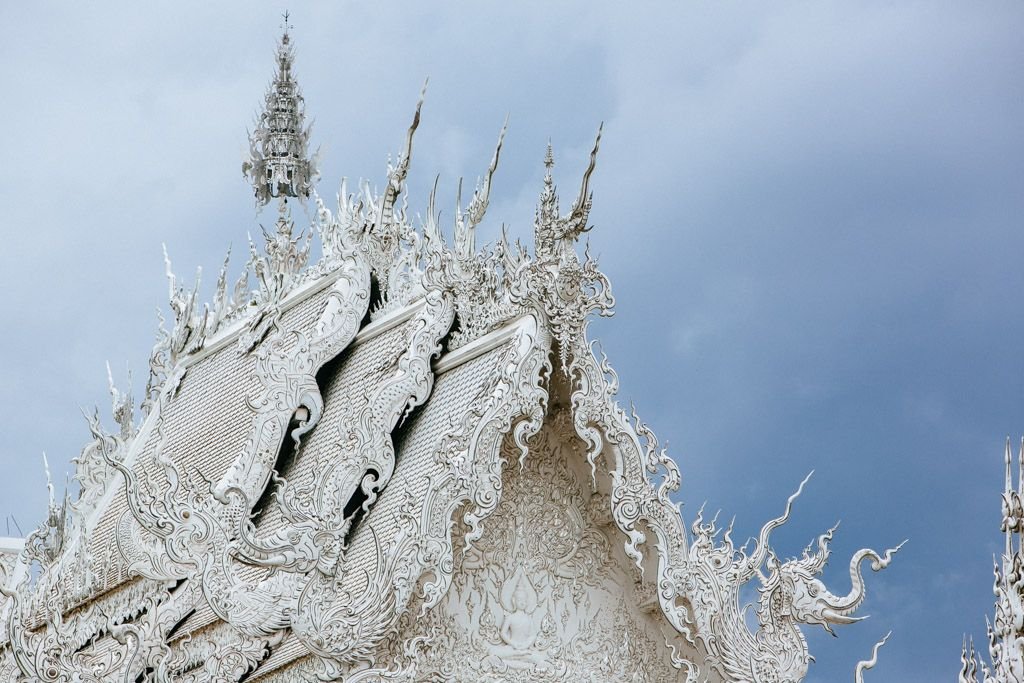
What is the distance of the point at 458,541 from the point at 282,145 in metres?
8.52

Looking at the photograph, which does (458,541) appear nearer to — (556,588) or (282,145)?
(556,588)

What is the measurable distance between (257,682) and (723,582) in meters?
2.30

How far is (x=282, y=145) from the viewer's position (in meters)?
17.5

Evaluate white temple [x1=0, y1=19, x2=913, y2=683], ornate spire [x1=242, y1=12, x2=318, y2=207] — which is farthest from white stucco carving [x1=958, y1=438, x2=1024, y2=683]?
ornate spire [x1=242, y1=12, x2=318, y2=207]

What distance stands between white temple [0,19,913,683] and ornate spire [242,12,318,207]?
566 centimetres

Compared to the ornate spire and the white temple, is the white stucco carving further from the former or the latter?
the ornate spire

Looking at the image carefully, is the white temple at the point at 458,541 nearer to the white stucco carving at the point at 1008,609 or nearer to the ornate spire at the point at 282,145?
the white stucco carving at the point at 1008,609

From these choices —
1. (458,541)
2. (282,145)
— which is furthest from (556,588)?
(282,145)

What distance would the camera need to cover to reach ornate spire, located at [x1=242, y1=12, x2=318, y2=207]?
17375 millimetres

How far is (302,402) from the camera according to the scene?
1188 cm

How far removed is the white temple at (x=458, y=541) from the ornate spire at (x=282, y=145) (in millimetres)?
5664

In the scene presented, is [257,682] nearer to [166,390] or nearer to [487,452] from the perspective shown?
[487,452]

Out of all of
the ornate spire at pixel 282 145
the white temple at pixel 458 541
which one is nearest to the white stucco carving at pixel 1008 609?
the white temple at pixel 458 541

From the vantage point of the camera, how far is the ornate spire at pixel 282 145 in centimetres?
1738
